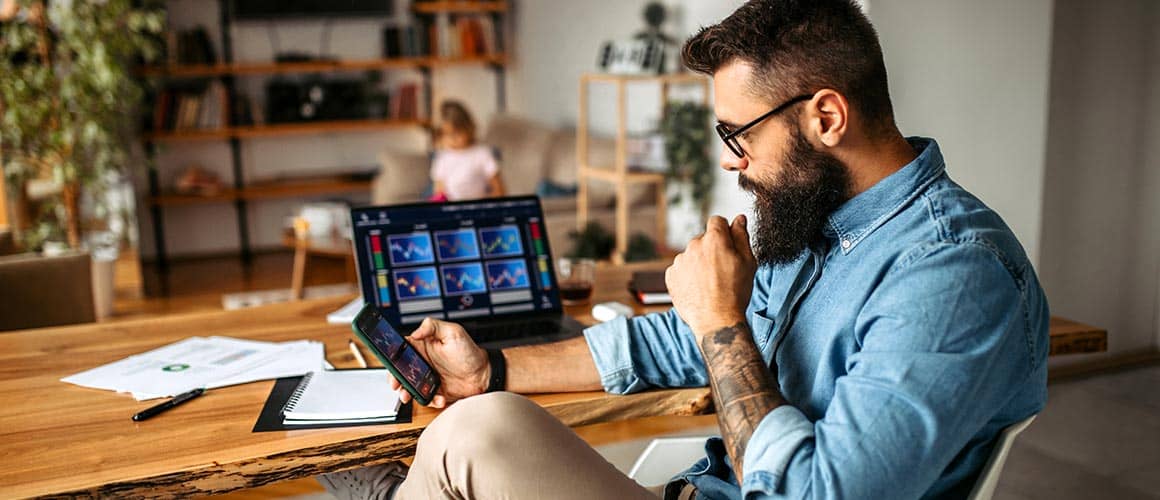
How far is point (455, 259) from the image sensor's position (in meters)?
1.92

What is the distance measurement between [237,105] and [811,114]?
19.6ft

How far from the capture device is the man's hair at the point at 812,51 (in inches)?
51.4

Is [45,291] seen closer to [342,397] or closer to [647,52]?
[342,397]

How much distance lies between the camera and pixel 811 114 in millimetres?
1318

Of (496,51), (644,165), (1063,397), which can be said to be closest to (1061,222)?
(1063,397)

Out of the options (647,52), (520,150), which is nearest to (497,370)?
(647,52)

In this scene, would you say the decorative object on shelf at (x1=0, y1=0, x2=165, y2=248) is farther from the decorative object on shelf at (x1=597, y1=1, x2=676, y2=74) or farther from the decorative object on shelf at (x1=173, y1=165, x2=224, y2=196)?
the decorative object on shelf at (x1=597, y1=1, x2=676, y2=74)

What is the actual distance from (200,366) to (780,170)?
3.36ft

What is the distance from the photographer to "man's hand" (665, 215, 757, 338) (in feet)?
4.53

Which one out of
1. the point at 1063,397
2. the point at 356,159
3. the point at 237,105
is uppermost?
the point at 237,105

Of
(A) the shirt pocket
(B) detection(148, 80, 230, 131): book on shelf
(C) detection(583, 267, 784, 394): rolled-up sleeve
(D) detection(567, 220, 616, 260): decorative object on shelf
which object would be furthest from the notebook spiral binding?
(B) detection(148, 80, 230, 131): book on shelf

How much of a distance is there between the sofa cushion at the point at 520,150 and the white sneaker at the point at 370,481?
14.0 ft

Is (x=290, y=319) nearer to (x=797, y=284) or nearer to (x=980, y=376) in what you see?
(x=797, y=284)

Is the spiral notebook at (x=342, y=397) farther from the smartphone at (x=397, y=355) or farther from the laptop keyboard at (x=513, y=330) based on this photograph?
the laptop keyboard at (x=513, y=330)
